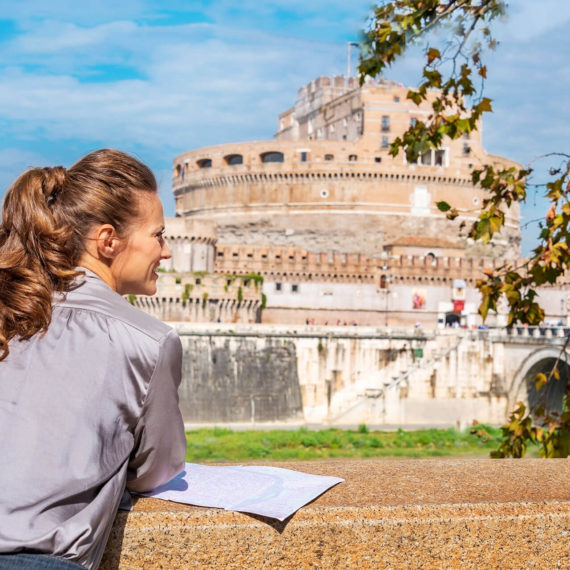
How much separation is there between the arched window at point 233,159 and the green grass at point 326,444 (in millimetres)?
24249

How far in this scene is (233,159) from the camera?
44.5 meters

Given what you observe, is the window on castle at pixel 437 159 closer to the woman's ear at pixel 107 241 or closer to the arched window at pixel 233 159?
the arched window at pixel 233 159

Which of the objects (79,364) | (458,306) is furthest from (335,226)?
(79,364)

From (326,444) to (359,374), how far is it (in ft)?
18.1

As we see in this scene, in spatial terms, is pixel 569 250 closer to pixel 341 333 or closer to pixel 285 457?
pixel 285 457

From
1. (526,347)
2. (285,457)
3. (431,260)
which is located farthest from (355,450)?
(431,260)

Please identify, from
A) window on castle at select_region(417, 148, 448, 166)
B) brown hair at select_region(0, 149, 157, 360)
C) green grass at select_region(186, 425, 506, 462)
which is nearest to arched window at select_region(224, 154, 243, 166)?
window on castle at select_region(417, 148, 448, 166)

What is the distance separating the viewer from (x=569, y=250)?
12.8ft

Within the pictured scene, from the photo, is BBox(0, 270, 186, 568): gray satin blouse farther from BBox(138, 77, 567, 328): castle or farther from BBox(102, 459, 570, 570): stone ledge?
BBox(138, 77, 567, 328): castle

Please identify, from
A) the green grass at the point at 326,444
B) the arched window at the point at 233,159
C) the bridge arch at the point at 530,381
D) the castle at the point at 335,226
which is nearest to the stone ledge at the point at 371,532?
the green grass at the point at 326,444

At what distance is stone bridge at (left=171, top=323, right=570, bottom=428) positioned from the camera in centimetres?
2428

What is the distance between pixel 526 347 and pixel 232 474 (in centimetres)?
2587

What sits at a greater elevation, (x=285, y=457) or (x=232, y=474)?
(x=232, y=474)

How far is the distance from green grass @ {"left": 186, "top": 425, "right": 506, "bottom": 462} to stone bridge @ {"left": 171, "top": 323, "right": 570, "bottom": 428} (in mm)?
1564
